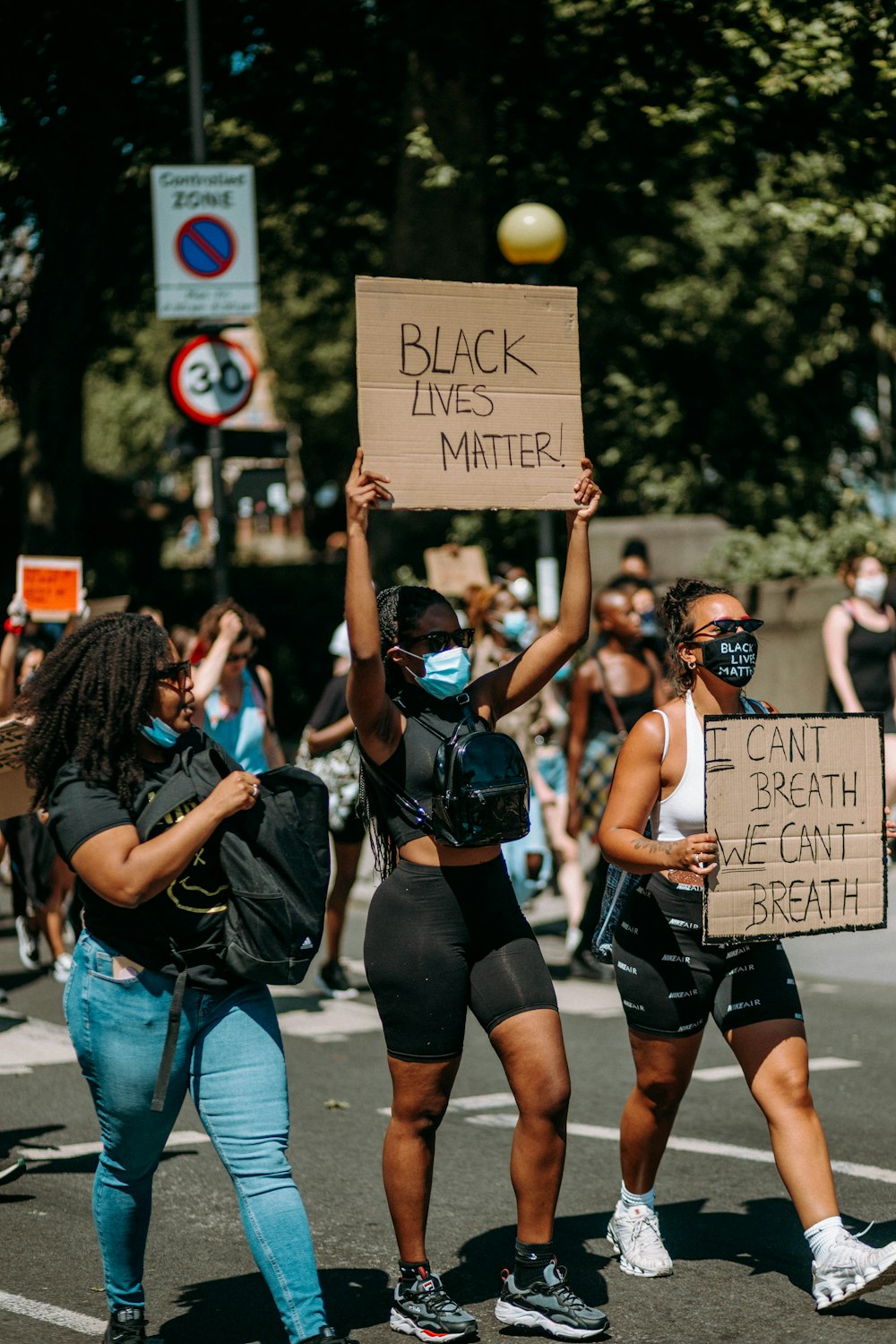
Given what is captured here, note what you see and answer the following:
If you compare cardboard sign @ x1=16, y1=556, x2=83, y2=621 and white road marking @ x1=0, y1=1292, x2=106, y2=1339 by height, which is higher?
cardboard sign @ x1=16, y1=556, x2=83, y2=621

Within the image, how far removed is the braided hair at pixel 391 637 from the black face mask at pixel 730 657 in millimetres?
669

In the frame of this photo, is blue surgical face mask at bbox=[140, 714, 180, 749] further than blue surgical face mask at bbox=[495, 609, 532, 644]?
No

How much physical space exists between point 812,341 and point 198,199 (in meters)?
15.0

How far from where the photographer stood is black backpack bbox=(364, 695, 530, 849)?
13.9ft

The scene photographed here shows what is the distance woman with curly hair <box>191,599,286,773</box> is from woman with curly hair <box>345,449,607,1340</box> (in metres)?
3.73

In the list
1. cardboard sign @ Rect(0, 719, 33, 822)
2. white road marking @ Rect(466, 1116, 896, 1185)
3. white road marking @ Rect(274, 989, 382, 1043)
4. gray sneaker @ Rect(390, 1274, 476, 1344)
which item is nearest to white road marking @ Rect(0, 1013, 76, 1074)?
white road marking @ Rect(274, 989, 382, 1043)

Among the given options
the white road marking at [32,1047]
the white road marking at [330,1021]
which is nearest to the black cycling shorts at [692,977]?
the white road marking at [32,1047]

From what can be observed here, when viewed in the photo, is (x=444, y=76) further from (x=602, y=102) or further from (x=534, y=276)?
(x=534, y=276)

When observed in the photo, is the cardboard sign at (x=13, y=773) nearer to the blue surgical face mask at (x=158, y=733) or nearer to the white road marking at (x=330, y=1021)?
the blue surgical face mask at (x=158, y=733)

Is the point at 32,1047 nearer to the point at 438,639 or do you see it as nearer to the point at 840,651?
the point at 438,639

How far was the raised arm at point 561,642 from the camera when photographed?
4555 millimetres

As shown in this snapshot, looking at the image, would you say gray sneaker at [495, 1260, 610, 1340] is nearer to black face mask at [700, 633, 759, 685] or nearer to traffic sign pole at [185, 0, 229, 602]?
black face mask at [700, 633, 759, 685]

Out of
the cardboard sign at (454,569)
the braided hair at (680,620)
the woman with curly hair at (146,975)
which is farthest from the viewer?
the cardboard sign at (454,569)

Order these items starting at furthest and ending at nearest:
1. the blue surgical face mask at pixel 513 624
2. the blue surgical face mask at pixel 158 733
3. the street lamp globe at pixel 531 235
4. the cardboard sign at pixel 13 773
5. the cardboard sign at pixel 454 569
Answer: the cardboard sign at pixel 454 569, the street lamp globe at pixel 531 235, the blue surgical face mask at pixel 513 624, the cardboard sign at pixel 13 773, the blue surgical face mask at pixel 158 733
